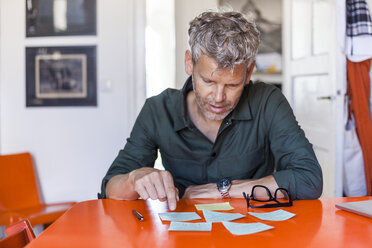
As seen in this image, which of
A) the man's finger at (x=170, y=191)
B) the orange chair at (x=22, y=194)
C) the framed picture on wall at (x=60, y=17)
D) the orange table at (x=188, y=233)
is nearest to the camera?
the orange table at (x=188, y=233)

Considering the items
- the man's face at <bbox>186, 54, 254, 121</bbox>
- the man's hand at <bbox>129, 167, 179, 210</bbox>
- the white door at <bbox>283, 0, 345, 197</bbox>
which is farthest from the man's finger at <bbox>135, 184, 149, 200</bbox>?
the white door at <bbox>283, 0, 345, 197</bbox>

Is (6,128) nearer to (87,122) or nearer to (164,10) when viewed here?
(87,122)

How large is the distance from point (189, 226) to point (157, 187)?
0.24m

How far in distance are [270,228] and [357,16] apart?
254 cm

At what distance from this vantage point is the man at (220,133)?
4.72 ft

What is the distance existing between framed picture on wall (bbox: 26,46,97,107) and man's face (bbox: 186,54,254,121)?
171 centimetres

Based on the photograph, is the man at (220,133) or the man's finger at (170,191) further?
the man at (220,133)

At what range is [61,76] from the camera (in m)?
3.12

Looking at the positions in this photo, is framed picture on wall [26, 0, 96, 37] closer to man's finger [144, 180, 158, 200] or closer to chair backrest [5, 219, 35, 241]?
man's finger [144, 180, 158, 200]

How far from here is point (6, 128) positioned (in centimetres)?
316

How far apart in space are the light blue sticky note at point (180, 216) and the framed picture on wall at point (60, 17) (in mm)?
2231

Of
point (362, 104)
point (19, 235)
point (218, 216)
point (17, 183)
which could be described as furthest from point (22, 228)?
point (362, 104)

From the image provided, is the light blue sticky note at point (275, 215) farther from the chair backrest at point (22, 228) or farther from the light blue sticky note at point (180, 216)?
the chair backrest at point (22, 228)

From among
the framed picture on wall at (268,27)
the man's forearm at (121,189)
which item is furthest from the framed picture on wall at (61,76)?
the framed picture on wall at (268,27)
